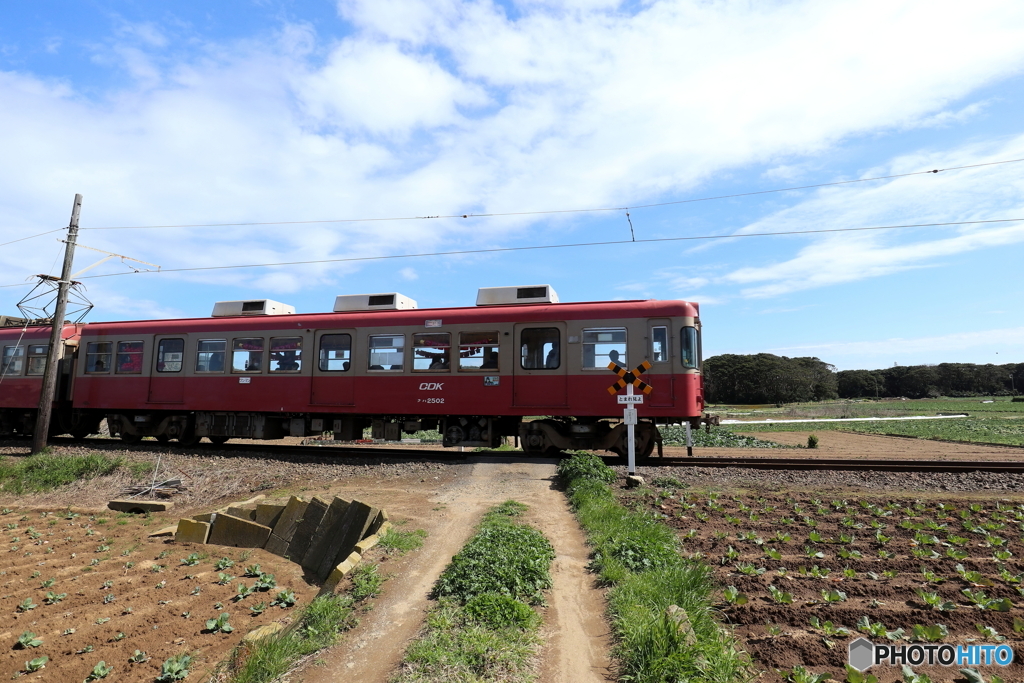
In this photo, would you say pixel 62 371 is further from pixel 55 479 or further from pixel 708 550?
pixel 708 550

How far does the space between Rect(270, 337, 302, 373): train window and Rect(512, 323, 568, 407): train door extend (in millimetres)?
5989

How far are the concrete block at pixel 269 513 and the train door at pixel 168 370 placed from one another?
30.8 ft

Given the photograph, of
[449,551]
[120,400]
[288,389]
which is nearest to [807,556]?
[449,551]

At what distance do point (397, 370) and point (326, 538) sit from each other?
687 cm

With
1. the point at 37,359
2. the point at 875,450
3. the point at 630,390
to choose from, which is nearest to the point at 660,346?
the point at 630,390

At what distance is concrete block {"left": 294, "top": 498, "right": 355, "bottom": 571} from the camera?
798 centimetres

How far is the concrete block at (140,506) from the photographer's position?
33.9 feet

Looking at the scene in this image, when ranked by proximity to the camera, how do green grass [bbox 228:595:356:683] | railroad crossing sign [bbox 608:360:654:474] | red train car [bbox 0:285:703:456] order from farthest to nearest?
red train car [bbox 0:285:703:456]
railroad crossing sign [bbox 608:360:654:474]
green grass [bbox 228:595:356:683]

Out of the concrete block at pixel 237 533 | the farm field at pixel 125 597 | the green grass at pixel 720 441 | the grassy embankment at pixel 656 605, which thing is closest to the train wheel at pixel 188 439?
the farm field at pixel 125 597

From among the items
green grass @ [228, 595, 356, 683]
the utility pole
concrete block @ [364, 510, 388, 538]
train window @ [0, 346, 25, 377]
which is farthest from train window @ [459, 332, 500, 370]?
train window @ [0, 346, 25, 377]

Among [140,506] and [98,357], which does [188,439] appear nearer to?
[98,357]

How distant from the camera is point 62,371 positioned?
18.3m

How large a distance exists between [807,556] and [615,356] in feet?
25.0

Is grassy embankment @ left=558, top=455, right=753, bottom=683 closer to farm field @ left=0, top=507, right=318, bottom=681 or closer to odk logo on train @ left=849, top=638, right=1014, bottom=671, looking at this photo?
odk logo on train @ left=849, top=638, right=1014, bottom=671
